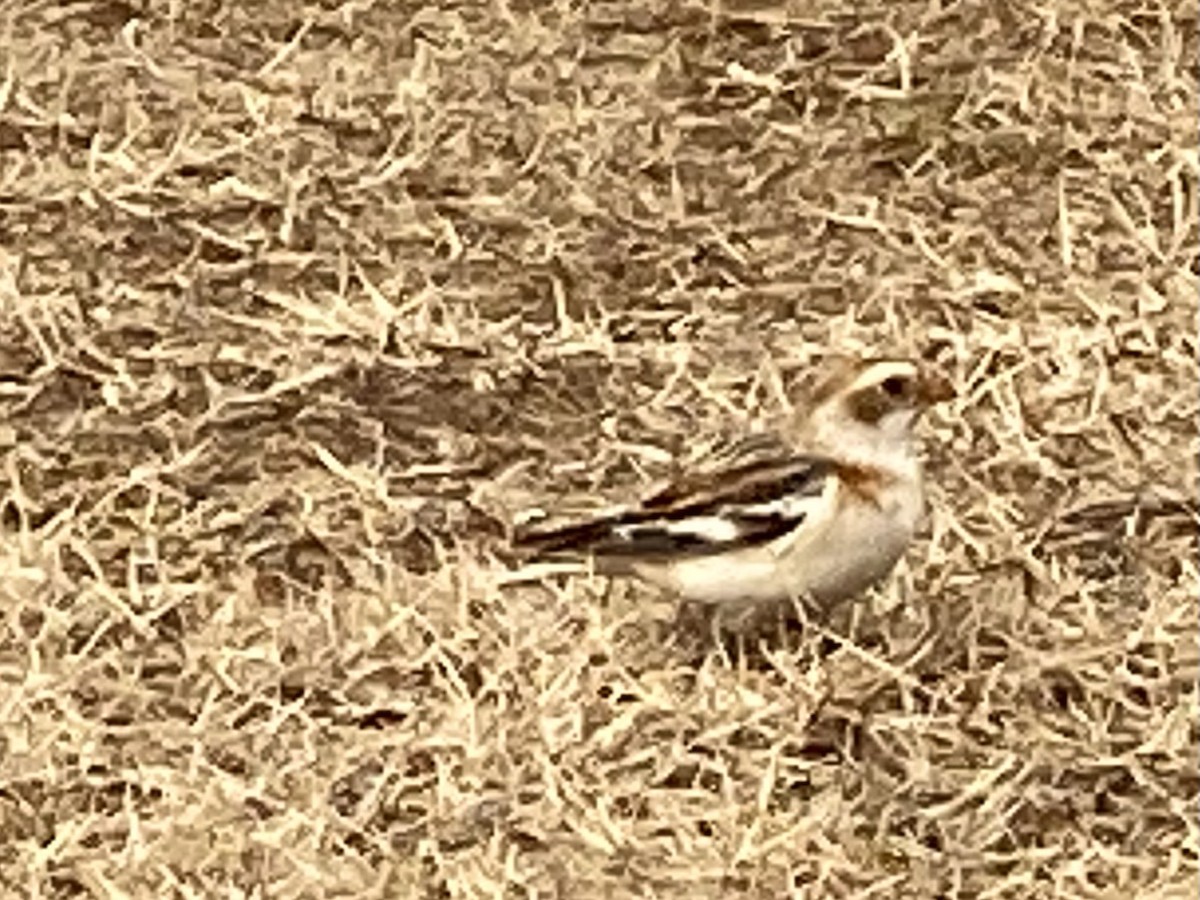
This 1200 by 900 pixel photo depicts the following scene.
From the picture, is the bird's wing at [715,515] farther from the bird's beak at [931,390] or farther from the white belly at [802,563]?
the bird's beak at [931,390]

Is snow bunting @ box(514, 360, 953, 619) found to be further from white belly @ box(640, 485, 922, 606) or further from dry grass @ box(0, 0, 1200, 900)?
dry grass @ box(0, 0, 1200, 900)

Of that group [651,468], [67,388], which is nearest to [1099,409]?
[651,468]

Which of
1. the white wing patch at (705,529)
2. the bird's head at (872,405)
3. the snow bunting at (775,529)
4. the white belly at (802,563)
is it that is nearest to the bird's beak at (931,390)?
the bird's head at (872,405)

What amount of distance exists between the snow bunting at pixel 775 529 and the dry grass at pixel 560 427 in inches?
4.2

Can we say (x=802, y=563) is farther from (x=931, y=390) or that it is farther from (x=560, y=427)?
(x=560, y=427)

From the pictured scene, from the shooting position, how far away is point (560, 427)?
20.6 feet

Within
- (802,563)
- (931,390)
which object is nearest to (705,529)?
(802,563)

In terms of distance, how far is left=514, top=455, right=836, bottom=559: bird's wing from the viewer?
5.74 meters

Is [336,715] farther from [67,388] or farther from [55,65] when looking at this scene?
[55,65]

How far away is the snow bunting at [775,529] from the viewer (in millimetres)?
5734

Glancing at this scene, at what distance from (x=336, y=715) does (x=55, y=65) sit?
73.0 inches

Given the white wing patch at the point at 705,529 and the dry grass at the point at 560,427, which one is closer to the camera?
the dry grass at the point at 560,427

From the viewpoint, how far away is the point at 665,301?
656 centimetres

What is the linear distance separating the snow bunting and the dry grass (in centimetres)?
11
